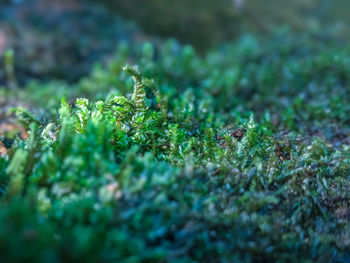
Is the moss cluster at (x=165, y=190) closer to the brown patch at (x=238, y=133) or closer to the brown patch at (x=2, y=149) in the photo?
the brown patch at (x=238, y=133)

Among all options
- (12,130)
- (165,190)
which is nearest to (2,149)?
(12,130)

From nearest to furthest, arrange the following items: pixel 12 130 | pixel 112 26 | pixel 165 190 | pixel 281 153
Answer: pixel 165 190, pixel 281 153, pixel 12 130, pixel 112 26

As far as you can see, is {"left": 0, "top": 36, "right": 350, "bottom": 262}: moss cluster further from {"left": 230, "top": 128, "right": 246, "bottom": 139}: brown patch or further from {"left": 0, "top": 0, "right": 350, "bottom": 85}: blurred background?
{"left": 0, "top": 0, "right": 350, "bottom": 85}: blurred background

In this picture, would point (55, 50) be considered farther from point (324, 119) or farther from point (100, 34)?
point (324, 119)

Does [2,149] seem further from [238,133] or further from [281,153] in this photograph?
[281,153]

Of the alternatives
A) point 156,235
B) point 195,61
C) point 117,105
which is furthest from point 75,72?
point 156,235

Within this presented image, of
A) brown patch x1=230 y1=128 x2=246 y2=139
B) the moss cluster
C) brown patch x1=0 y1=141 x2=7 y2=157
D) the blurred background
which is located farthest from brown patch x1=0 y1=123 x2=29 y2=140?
the blurred background

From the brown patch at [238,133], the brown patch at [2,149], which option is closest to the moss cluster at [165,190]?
the brown patch at [238,133]
